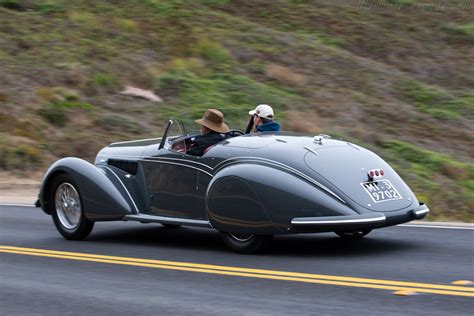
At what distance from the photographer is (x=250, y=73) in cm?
2759

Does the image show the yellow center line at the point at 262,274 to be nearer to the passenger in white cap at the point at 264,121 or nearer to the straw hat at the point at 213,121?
the straw hat at the point at 213,121

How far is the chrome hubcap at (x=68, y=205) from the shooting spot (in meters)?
11.6

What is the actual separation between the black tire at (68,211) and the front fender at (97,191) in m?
0.11

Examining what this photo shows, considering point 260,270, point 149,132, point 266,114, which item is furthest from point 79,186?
point 149,132

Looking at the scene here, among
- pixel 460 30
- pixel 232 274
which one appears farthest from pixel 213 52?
pixel 232 274

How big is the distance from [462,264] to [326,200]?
1431 mm

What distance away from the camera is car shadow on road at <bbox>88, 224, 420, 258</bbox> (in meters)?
9.92

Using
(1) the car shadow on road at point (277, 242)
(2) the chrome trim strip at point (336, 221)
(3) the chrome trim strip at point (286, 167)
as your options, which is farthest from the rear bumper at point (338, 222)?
(1) the car shadow on road at point (277, 242)

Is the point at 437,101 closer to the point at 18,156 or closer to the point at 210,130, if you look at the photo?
the point at 18,156

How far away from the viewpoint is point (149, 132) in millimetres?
23094

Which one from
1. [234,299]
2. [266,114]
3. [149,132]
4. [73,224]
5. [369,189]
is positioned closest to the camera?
[234,299]

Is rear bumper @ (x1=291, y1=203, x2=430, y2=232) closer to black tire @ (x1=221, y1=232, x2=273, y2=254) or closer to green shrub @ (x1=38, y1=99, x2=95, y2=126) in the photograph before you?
black tire @ (x1=221, y1=232, x2=273, y2=254)

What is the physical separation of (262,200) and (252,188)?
0.17 metres

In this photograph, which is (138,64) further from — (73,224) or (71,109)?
(73,224)
